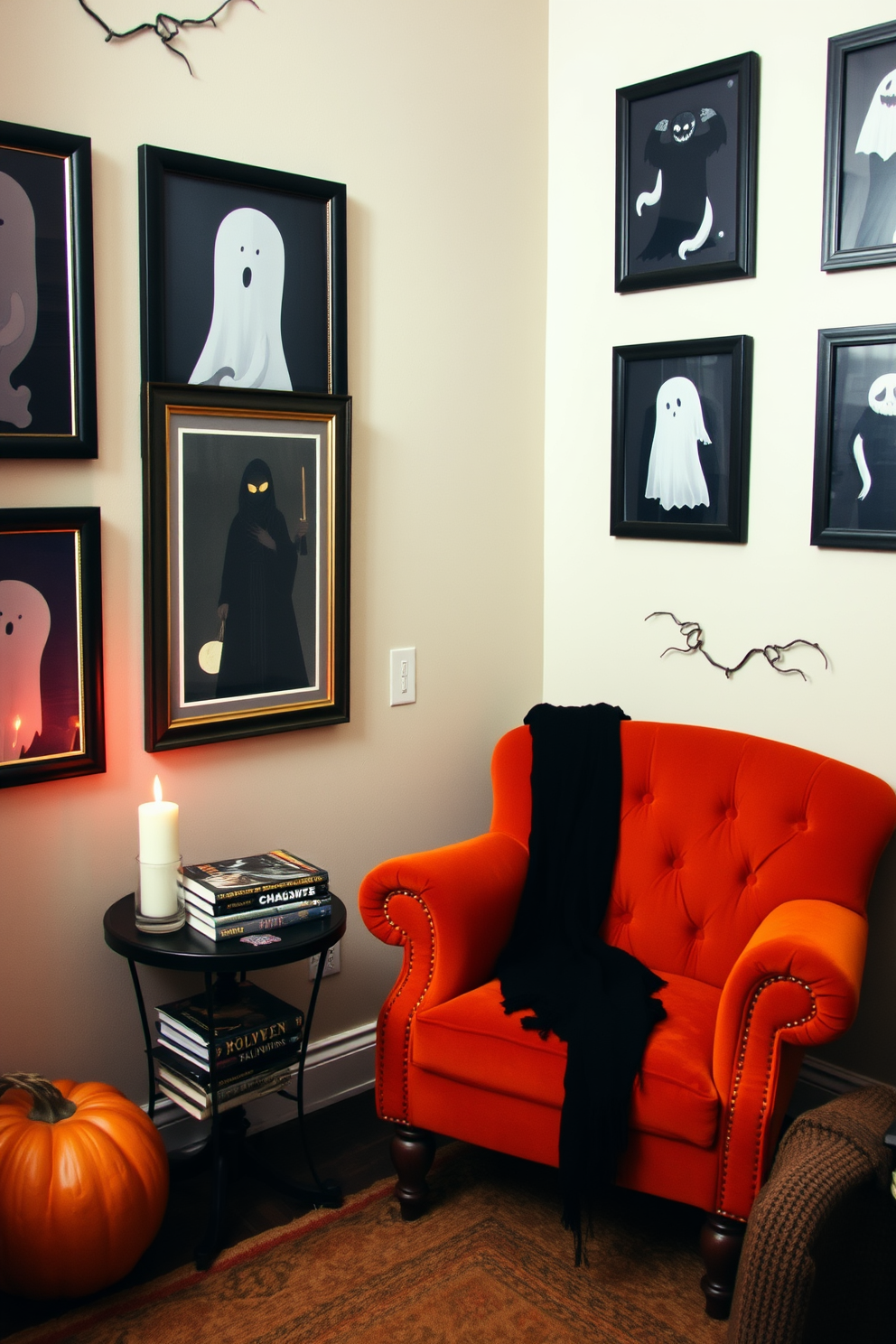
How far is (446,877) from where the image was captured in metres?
2.19

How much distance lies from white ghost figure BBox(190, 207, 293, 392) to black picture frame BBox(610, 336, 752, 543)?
0.92m

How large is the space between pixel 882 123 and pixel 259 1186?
2558mm

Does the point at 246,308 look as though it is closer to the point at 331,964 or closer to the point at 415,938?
the point at 415,938

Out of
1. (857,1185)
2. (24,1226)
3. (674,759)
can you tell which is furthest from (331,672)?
(857,1185)

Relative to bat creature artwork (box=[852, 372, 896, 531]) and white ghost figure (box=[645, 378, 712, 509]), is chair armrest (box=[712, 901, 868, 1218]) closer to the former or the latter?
bat creature artwork (box=[852, 372, 896, 531])

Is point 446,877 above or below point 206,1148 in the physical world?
above

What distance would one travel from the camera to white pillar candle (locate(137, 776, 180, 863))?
202 centimetres

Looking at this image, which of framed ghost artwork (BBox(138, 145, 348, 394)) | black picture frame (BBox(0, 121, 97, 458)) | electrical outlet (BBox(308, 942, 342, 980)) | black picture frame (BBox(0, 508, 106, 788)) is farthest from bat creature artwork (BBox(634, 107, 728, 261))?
electrical outlet (BBox(308, 942, 342, 980))

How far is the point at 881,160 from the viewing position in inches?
88.7

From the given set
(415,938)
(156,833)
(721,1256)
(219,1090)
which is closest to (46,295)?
(156,833)

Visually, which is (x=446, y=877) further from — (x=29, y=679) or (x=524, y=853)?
(x=29, y=679)

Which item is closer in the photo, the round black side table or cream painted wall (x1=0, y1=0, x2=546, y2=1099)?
the round black side table

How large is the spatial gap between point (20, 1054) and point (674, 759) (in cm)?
148

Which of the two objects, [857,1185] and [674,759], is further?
[674,759]
